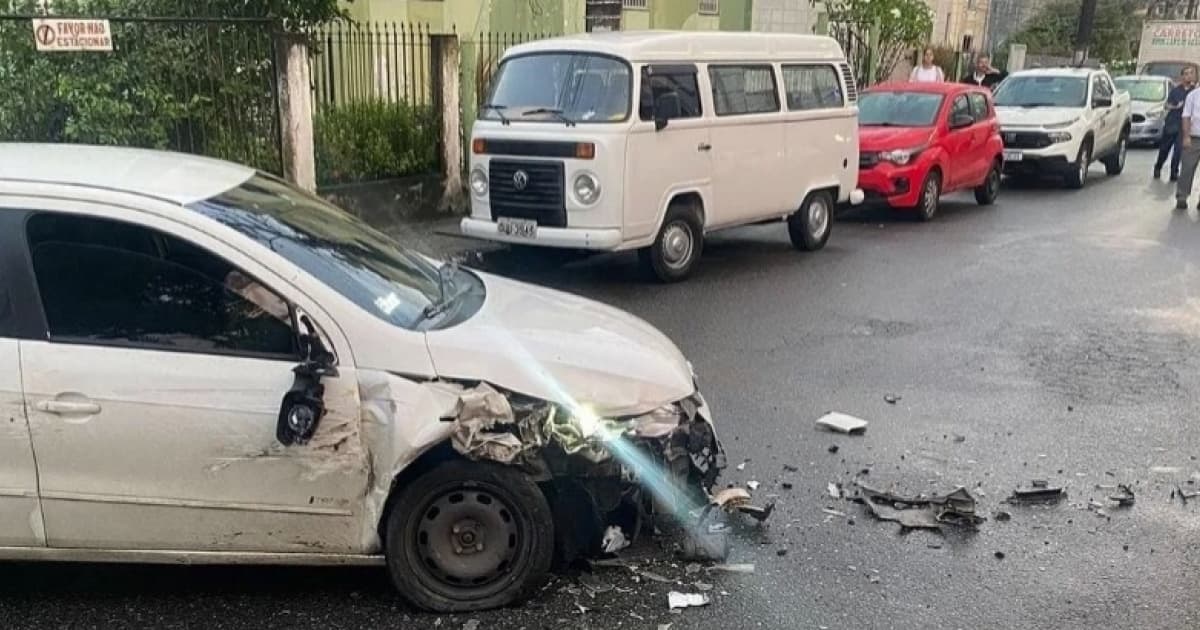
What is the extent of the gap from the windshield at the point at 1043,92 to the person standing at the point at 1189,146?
2713mm

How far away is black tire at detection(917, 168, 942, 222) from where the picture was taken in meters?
13.0

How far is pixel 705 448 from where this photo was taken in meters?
4.08

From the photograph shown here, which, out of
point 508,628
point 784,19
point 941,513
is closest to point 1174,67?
point 784,19

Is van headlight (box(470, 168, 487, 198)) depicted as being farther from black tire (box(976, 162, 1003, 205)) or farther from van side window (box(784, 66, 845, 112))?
black tire (box(976, 162, 1003, 205))

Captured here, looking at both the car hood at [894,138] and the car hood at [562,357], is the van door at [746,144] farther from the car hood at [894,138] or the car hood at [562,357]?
the car hood at [562,357]

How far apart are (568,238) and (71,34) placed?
177 inches

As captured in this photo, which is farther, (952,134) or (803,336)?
(952,134)

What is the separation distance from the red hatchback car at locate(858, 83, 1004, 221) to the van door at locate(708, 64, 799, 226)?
2.96 metres

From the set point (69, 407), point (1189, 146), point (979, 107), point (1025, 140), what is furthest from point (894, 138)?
point (69, 407)

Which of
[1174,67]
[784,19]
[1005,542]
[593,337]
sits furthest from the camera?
[1174,67]

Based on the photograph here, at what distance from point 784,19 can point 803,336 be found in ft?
56.0

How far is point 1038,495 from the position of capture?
4.78m

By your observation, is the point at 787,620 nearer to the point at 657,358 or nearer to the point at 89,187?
the point at 657,358

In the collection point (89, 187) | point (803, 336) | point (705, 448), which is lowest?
point (803, 336)
